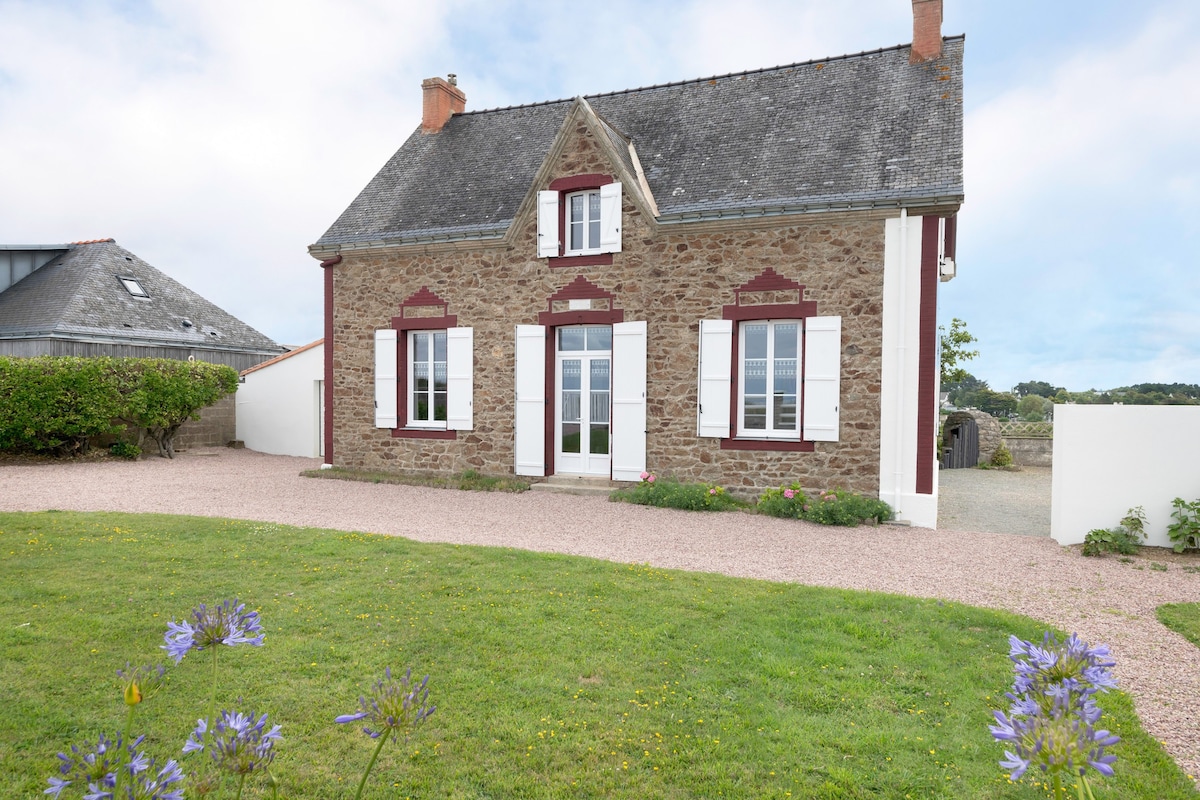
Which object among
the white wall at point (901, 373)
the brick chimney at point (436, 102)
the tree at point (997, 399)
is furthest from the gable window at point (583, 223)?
the tree at point (997, 399)

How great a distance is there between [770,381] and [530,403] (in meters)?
3.79

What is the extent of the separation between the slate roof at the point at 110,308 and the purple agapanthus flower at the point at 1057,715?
20557 mm

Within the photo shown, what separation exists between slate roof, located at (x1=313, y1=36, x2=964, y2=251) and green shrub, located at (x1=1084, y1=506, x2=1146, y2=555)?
13.9 ft

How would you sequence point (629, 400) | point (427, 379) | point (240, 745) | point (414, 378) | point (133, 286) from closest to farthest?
point (240, 745) → point (629, 400) → point (427, 379) → point (414, 378) → point (133, 286)

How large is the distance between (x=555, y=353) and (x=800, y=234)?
13.6ft

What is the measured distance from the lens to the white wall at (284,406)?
16672 mm

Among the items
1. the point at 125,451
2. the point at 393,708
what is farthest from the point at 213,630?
the point at 125,451

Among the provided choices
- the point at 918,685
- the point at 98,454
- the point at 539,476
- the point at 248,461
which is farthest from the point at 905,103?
the point at 98,454

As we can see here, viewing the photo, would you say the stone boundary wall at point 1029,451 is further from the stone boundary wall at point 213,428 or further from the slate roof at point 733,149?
the stone boundary wall at point 213,428

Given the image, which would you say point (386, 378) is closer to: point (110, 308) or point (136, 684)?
point (110, 308)

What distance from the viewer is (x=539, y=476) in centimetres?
1177

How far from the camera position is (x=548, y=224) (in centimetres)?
1158

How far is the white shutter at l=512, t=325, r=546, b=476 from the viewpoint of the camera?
38.4ft

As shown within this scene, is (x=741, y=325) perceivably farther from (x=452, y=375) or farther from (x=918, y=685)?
(x=918, y=685)
